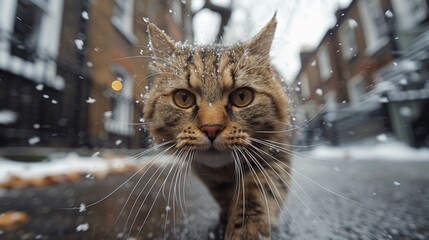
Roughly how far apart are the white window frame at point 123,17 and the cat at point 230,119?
9.34 feet

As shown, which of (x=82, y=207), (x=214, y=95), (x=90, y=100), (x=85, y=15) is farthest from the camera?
(x=90, y=100)

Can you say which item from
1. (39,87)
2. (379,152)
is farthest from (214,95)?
(379,152)

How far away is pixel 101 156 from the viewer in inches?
134

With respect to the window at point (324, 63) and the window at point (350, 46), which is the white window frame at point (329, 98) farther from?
the window at point (350, 46)

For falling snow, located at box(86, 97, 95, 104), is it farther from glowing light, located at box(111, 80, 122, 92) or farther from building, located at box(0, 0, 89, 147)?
glowing light, located at box(111, 80, 122, 92)

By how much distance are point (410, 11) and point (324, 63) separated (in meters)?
1.30

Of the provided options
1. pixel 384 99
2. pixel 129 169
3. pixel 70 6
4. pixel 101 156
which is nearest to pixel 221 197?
pixel 129 169

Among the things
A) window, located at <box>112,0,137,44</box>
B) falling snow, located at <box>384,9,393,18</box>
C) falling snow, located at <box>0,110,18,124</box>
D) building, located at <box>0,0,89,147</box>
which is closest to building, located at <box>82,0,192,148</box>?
window, located at <box>112,0,137,44</box>

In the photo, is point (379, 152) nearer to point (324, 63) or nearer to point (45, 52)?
point (324, 63)

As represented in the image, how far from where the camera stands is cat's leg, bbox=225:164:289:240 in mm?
904

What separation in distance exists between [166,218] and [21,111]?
2.74 m

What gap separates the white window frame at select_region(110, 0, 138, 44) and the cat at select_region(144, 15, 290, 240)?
2.85m

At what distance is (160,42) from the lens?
1225 millimetres

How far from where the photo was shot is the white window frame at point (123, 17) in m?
3.73
